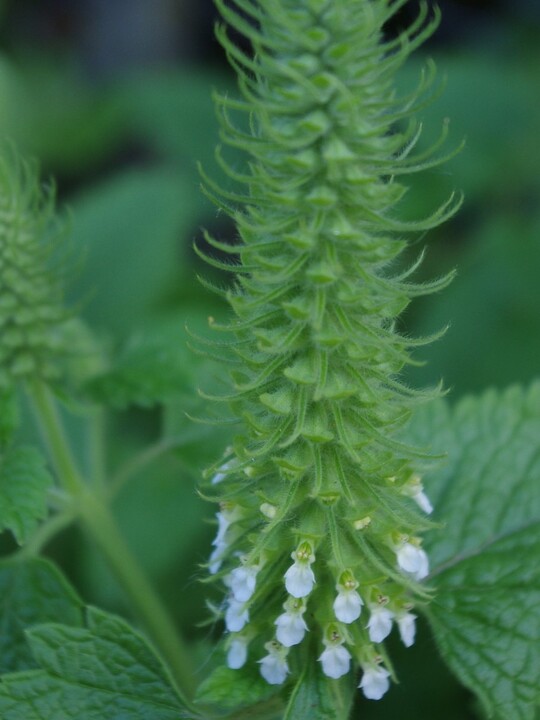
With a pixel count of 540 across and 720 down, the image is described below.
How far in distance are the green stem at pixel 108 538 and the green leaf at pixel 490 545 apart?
1049 mm

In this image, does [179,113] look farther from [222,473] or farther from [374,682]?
[374,682]

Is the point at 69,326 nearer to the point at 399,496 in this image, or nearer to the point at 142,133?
the point at 399,496

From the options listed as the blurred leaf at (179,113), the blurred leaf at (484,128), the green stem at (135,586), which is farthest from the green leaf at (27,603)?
the blurred leaf at (179,113)

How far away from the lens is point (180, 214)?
600 cm

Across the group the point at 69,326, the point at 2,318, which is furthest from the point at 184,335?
the point at 2,318

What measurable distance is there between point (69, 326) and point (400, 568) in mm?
1662

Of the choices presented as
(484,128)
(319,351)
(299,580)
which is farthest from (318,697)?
(484,128)

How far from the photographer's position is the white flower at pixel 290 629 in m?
2.35

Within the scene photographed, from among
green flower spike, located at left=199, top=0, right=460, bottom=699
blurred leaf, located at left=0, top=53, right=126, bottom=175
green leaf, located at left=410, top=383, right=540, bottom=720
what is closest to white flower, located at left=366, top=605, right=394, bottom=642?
green flower spike, located at left=199, top=0, right=460, bottom=699

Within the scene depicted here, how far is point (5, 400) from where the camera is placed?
3264 mm

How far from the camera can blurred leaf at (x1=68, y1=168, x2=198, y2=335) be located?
539 cm

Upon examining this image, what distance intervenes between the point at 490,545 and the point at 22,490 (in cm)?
150

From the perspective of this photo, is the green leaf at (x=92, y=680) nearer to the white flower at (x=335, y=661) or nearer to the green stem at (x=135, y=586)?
the white flower at (x=335, y=661)

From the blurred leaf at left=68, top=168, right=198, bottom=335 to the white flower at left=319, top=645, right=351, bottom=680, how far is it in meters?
3.01
